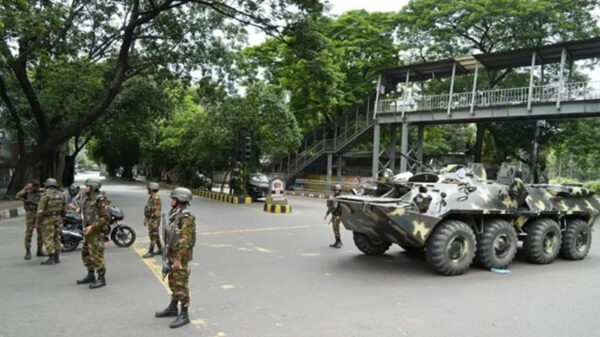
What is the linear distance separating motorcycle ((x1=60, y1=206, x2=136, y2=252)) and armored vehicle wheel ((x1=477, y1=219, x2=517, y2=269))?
21.7ft

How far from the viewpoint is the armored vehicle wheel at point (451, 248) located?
278 inches

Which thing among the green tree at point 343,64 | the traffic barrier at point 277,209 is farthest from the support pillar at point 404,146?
the traffic barrier at point 277,209

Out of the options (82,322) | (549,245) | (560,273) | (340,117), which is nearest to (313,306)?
(82,322)

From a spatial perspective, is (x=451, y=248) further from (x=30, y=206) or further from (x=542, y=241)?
(x=30, y=206)

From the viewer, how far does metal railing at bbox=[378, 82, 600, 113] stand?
59.1 feet

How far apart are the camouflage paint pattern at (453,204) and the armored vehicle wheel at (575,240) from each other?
242 mm

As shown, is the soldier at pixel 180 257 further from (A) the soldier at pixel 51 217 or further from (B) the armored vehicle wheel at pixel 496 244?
(B) the armored vehicle wheel at pixel 496 244

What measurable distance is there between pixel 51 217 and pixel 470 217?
7152 mm

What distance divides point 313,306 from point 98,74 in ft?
55.3

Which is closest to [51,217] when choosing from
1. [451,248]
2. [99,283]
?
[99,283]

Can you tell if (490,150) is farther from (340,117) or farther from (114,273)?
(114,273)

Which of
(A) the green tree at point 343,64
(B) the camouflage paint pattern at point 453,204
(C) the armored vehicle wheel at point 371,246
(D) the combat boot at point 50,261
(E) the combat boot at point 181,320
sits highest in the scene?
(A) the green tree at point 343,64

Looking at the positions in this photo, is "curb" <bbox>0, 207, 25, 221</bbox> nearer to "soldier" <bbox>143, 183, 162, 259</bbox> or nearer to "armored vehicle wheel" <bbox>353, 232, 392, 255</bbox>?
"soldier" <bbox>143, 183, 162, 259</bbox>

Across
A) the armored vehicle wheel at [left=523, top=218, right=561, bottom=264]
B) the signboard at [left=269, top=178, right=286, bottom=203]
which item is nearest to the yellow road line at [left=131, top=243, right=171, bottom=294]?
the armored vehicle wheel at [left=523, top=218, right=561, bottom=264]
